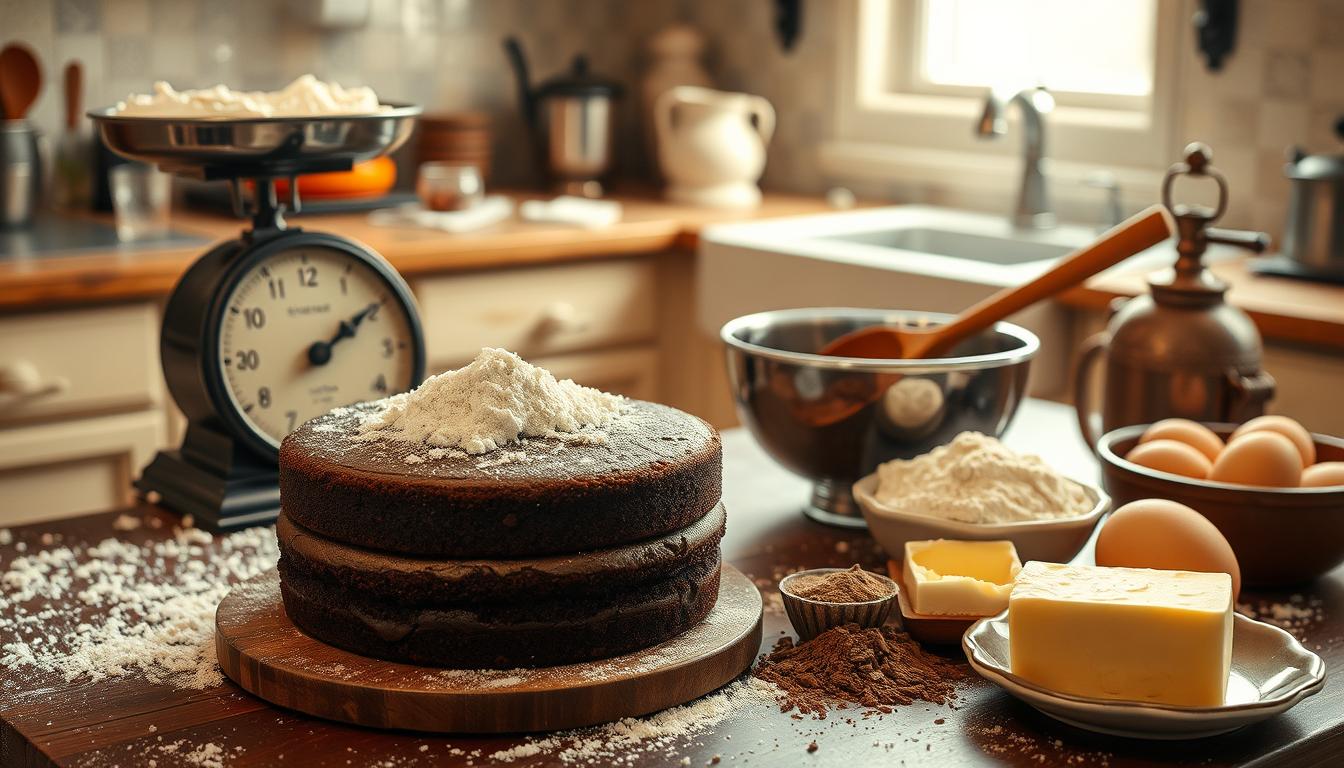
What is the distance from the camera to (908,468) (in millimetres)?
1203

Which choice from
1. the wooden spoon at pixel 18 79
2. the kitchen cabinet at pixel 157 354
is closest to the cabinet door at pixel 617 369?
the kitchen cabinet at pixel 157 354

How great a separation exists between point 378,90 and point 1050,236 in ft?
5.20

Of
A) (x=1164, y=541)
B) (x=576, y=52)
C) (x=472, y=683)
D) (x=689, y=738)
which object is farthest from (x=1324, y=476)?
(x=576, y=52)

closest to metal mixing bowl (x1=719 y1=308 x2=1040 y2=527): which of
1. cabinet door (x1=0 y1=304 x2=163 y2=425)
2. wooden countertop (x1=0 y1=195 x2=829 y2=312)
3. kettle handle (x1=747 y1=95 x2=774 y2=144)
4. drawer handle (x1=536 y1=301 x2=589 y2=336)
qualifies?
wooden countertop (x1=0 y1=195 x2=829 y2=312)

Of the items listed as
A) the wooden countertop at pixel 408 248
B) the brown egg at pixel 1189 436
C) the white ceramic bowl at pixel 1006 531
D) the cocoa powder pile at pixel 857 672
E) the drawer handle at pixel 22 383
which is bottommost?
the drawer handle at pixel 22 383

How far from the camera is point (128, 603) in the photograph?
109 centimetres

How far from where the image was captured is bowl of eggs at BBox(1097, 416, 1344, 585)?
1.10m

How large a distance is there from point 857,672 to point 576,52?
3.00 m

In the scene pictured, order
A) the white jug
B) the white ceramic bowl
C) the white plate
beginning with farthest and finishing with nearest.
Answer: the white jug, the white ceramic bowl, the white plate

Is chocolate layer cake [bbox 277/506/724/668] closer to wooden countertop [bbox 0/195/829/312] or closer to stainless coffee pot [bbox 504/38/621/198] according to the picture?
wooden countertop [bbox 0/195/829/312]

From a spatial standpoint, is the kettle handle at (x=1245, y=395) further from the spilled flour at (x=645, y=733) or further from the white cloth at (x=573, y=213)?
the white cloth at (x=573, y=213)

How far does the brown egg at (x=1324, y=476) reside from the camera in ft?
3.70

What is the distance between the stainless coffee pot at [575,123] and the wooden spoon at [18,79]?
1071 millimetres

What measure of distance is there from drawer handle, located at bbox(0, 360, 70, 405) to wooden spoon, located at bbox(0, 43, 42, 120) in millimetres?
782
